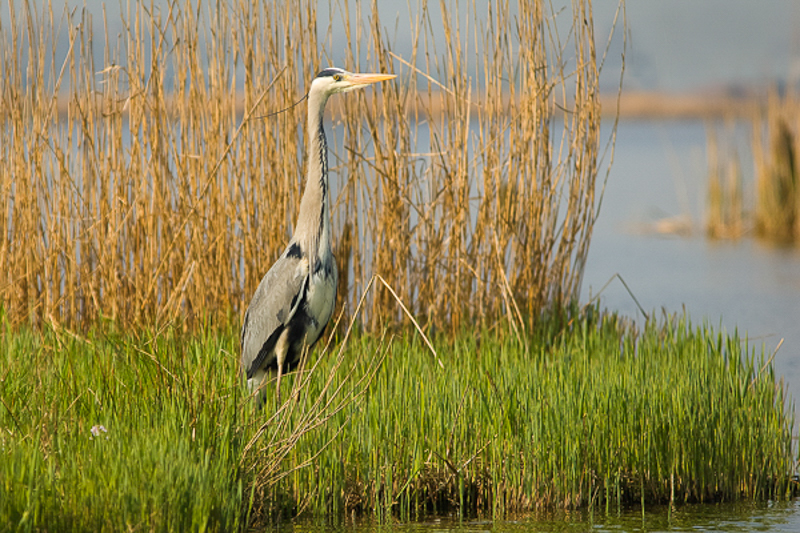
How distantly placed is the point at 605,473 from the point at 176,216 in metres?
2.76

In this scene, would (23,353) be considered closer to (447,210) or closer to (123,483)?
(123,483)

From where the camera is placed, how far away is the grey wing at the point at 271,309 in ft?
13.6

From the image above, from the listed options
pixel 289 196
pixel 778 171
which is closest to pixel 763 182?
pixel 778 171

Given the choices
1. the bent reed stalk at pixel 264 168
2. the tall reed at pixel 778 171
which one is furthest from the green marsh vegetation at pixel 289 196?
the tall reed at pixel 778 171

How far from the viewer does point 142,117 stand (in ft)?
17.3

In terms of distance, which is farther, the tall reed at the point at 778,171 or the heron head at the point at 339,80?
the tall reed at the point at 778,171

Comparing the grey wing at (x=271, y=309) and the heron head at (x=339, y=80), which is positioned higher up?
the heron head at (x=339, y=80)

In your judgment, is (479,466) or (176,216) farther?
(176,216)

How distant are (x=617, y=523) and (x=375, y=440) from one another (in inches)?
37.9

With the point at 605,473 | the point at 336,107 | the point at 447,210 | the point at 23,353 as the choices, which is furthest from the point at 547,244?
the point at 23,353

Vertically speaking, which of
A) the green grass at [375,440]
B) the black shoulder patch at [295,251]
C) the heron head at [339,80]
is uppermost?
the heron head at [339,80]

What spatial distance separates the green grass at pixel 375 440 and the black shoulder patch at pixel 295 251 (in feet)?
1.67

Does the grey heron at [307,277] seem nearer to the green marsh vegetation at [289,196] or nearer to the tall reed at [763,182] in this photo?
the green marsh vegetation at [289,196]

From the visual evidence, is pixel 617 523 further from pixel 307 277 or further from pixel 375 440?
pixel 307 277
